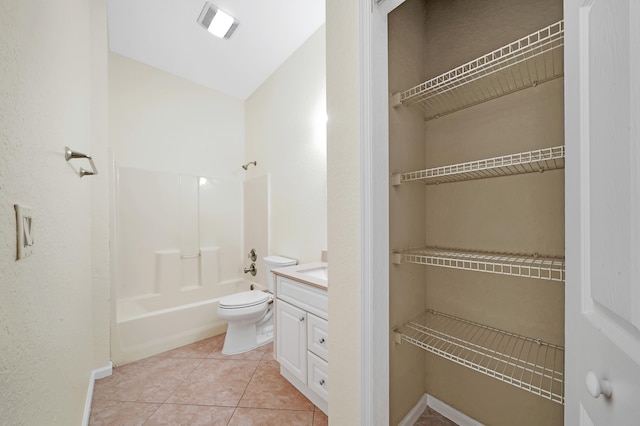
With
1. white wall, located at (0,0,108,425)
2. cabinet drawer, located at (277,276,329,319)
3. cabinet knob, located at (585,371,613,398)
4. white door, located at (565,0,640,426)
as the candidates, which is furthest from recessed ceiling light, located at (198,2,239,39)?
cabinet knob, located at (585,371,613,398)

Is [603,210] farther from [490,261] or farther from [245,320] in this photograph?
[245,320]

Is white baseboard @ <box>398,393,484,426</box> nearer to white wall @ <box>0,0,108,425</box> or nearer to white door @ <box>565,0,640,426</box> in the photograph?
white door @ <box>565,0,640,426</box>

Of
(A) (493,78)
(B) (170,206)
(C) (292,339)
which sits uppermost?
(A) (493,78)

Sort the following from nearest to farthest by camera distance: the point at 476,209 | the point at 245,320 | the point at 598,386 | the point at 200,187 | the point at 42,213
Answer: the point at 598,386
the point at 42,213
the point at 476,209
the point at 245,320
the point at 200,187

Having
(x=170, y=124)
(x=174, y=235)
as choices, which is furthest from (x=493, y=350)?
(x=170, y=124)

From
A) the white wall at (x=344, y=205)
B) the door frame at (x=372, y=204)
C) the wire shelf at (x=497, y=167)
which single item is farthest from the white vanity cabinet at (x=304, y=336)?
the wire shelf at (x=497, y=167)

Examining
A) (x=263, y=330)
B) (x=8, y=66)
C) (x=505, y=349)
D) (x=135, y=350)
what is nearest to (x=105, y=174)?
(x=135, y=350)

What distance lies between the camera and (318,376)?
1479 mm

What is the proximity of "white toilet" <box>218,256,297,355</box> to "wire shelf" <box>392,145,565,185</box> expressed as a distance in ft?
5.35

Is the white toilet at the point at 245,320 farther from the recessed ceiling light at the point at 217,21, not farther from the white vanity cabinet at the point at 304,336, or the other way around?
the recessed ceiling light at the point at 217,21

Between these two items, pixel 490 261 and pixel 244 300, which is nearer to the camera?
→ pixel 490 261

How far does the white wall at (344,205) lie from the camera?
0.98 m

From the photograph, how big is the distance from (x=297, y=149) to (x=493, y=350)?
2.09 metres

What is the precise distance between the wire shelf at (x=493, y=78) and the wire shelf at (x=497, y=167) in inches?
12.4
